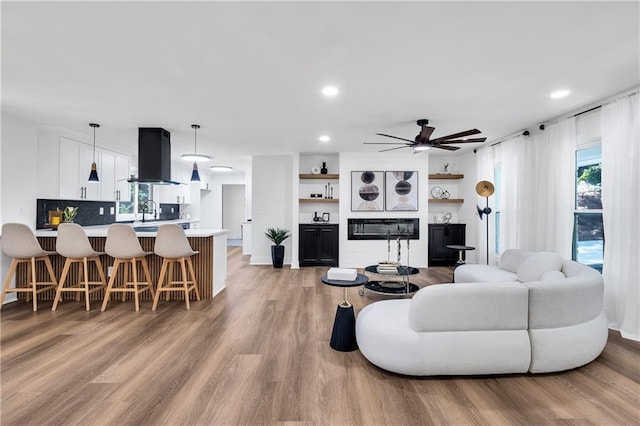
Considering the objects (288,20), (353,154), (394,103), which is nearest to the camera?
(288,20)

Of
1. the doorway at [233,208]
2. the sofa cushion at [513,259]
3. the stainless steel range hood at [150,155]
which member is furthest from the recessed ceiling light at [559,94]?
the doorway at [233,208]

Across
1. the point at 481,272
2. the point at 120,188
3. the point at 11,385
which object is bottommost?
the point at 11,385

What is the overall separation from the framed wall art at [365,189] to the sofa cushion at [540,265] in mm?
3772

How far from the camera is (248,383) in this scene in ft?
7.84

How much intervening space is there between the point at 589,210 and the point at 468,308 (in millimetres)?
2874

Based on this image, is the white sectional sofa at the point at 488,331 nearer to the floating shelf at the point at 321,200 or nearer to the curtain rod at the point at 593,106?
the curtain rod at the point at 593,106

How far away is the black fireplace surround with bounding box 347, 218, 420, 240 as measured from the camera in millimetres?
7133

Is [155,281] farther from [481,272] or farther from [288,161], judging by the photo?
[481,272]

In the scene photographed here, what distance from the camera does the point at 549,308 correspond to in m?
Answer: 2.44

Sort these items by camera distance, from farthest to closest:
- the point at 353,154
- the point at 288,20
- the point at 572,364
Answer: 1. the point at 353,154
2. the point at 572,364
3. the point at 288,20

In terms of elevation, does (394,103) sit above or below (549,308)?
above

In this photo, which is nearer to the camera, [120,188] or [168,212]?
[120,188]

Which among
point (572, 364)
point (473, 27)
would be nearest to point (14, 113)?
point (473, 27)

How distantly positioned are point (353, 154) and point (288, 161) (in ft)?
4.91
